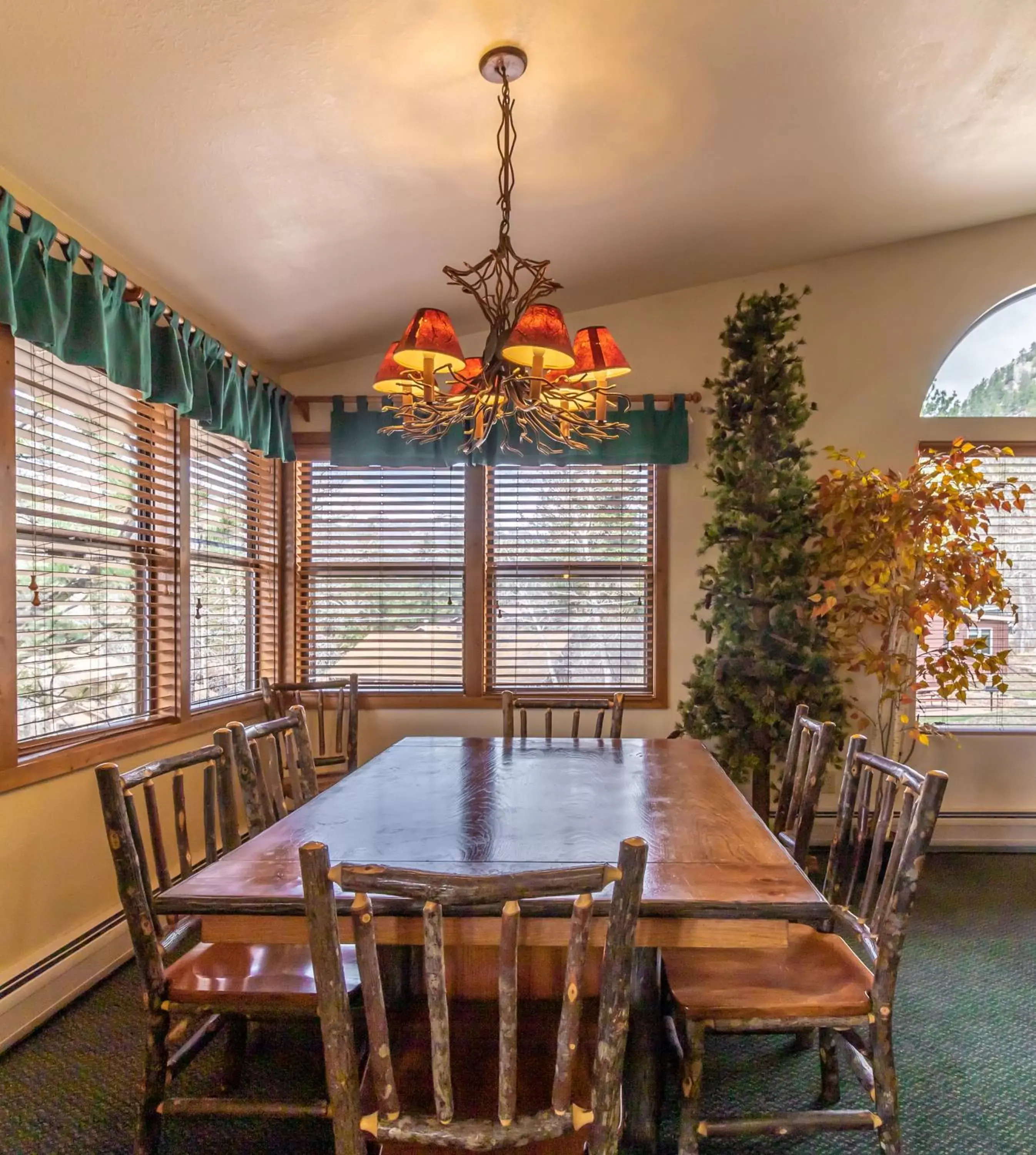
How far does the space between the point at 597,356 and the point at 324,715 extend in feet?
8.58

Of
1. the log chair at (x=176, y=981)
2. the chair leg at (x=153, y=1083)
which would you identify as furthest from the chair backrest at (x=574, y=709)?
the chair leg at (x=153, y=1083)

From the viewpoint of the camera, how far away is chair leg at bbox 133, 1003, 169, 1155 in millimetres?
1521

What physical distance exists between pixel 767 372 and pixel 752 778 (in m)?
1.90

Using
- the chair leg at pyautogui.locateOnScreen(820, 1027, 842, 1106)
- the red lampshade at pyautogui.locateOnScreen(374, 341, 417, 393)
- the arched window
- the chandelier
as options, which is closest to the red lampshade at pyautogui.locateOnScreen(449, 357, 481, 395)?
the chandelier

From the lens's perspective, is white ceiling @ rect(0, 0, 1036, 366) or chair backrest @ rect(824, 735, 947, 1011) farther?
white ceiling @ rect(0, 0, 1036, 366)

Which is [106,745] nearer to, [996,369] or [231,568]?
[231,568]

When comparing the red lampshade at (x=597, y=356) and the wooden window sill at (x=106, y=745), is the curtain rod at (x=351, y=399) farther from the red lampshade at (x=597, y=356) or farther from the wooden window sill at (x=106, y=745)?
the red lampshade at (x=597, y=356)

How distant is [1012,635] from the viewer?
3902mm

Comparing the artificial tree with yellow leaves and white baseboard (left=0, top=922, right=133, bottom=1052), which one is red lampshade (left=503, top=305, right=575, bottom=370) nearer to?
the artificial tree with yellow leaves

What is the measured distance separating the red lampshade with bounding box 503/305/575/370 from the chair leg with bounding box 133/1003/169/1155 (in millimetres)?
1757

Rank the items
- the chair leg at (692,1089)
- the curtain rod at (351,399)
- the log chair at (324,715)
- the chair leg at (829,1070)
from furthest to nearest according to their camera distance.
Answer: the curtain rod at (351,399) < the log chair at (324,715) < the chair leg at (829,1070) < the chair leg at (692,1089)

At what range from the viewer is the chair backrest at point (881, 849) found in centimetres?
152

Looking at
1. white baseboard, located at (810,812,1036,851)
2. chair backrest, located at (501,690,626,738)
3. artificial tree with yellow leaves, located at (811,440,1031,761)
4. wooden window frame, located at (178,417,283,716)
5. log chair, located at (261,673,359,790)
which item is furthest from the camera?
white baseboard, located at (810,812,1036,851)

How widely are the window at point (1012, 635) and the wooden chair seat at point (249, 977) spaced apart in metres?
3.51
